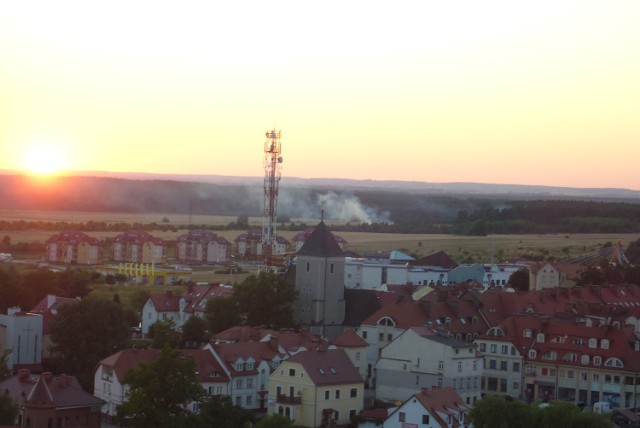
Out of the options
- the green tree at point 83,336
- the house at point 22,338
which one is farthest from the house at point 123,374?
the house at point 22,338

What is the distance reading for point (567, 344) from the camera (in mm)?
42469

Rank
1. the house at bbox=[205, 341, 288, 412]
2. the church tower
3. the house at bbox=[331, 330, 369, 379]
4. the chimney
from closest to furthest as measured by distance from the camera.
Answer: the chimney → the house at bbox=[205, 341, 288, 412] → the house at bbox=[331, 330, 369, 379] → the church tower

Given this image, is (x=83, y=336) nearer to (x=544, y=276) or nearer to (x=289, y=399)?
(x=289, y=399)

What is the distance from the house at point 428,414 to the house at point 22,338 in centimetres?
→ 1374

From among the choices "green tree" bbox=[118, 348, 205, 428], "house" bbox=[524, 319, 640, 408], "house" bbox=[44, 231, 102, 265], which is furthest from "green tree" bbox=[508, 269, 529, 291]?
"house" bbox=[44, 231, 102, 265]

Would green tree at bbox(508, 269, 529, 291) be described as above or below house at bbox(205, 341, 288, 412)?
above

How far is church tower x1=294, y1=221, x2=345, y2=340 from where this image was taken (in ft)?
165

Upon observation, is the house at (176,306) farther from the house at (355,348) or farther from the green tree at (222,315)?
the house at (355,348)

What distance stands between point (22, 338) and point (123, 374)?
7.32 meters

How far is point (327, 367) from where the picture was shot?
37938 mm

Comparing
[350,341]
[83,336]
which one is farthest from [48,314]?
[350,341]

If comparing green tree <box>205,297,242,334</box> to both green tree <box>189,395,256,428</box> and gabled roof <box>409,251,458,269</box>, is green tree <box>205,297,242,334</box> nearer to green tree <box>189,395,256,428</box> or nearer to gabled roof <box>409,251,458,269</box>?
green tree <box>189,395,256,428</box>

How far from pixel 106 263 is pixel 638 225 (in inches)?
2727

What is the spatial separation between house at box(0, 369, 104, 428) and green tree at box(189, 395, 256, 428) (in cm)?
312
